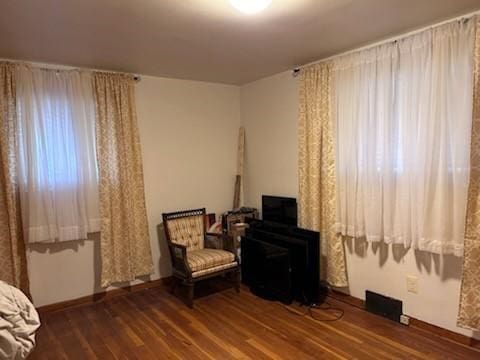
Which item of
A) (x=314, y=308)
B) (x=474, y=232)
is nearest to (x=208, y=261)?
(x=314, y=308)

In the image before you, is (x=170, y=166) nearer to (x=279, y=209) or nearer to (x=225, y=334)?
(x=279, y=209)

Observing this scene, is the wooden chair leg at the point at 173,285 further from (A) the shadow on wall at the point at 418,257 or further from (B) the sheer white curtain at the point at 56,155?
(A) the shadow on wall at the point at 418,257

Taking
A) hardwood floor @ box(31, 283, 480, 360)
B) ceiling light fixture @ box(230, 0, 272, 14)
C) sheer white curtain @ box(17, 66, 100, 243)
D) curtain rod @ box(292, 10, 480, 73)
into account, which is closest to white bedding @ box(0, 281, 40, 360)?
hardwood floor @ box(31, 283, 480, 360)

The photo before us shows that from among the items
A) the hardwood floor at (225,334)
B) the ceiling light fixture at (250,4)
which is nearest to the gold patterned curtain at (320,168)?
the hardwood floor at (225,334)

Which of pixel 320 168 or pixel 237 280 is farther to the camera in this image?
pixel 237 280

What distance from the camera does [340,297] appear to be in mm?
3387

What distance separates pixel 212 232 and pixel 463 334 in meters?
2.60

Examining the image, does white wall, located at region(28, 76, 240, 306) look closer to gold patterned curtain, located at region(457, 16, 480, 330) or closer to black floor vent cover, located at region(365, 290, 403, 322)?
black floor vent cover, located at region(365, 290, 403, 322)

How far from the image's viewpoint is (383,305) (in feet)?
9.87

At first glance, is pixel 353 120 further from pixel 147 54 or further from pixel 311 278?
pixel 147 54

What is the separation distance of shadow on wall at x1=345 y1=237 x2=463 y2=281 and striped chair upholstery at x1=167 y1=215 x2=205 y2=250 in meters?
1.65

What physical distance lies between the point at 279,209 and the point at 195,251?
1.07 meters

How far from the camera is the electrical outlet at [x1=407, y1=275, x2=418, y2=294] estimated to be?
110 inches

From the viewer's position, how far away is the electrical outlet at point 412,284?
9.18 ft
